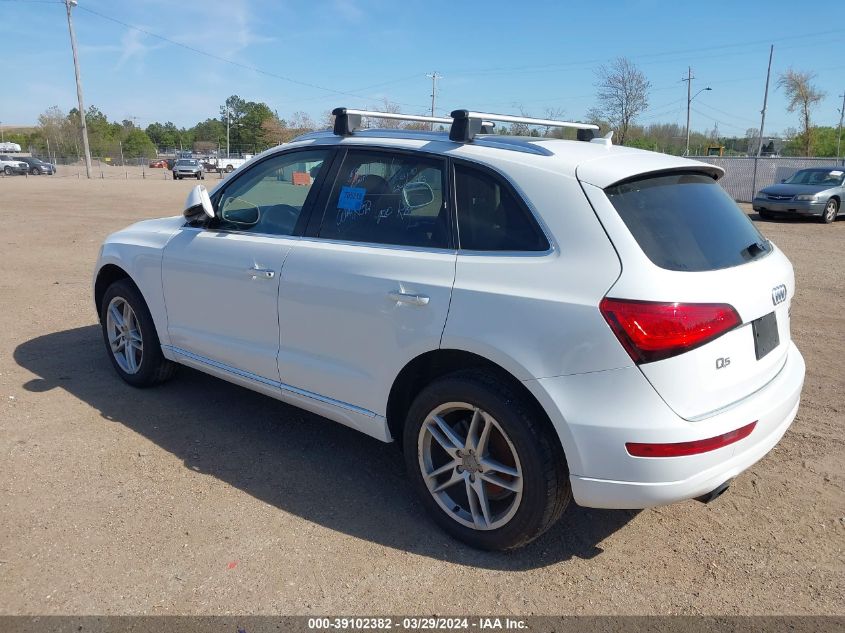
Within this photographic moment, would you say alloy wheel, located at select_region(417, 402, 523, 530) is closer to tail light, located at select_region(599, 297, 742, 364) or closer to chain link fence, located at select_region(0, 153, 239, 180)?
tail light, located at select_region(599, 297, 742, 364)

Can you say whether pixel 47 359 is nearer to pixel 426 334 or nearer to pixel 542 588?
pixel 426 334

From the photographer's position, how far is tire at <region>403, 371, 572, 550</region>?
274 centimetres

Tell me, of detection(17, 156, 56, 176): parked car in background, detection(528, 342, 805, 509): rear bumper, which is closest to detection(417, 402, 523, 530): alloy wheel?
detection(528, 342, 805, 509): rear bumper

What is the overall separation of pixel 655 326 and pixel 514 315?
0.55 m

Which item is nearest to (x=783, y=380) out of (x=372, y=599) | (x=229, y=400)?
(x=372, y=599)

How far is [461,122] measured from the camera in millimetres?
3205

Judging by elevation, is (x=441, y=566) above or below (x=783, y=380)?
below

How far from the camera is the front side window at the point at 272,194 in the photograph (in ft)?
12.5

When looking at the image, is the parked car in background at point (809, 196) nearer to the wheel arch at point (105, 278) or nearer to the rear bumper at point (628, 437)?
the rear bumper at point (628, 437)

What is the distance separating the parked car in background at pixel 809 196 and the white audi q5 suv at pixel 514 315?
53.8 ft

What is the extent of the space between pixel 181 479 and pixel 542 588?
2043 mm

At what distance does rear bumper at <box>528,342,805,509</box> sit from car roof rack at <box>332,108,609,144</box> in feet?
4.32

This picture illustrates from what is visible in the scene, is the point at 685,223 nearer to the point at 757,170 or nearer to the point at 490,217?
the point at 490,217

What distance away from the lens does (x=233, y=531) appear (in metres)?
3.22
